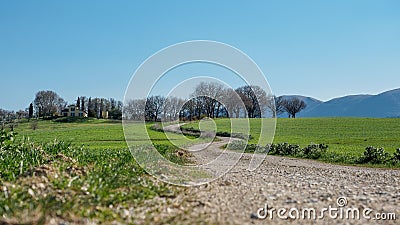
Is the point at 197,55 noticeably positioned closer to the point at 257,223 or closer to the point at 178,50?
the point at 178,50

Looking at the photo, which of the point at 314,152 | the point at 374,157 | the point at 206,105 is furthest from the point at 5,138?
the point at 374,157

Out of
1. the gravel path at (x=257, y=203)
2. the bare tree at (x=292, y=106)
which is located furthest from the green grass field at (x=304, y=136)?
the bare tree at (x=292, y=106)

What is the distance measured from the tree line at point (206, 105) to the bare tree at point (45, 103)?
101 m

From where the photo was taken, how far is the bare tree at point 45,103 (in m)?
114

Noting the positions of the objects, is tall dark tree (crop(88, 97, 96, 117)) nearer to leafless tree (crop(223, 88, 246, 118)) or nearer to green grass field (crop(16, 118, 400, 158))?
green grass field (crop(16, 118, 400, 158))

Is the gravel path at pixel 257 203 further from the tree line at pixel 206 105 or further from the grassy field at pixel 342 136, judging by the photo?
the grassy field at pixel 342 136

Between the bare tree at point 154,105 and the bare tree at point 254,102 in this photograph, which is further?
the bare tree at point 254,102

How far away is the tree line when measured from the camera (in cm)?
1422

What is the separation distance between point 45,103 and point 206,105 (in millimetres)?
103839

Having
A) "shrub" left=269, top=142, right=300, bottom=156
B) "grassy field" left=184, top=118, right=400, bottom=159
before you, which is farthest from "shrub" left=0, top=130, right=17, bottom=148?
"shrub" left=269, top=142, right=300, bottom=156

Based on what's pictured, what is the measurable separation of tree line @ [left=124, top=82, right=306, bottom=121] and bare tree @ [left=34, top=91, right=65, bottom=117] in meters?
101

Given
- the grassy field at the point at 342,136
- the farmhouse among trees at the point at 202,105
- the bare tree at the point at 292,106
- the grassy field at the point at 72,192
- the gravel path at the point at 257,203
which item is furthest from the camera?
the bare tree at the point at 292,106

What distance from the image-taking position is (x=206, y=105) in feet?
72.0

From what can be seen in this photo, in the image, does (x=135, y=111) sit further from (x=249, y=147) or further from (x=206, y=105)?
(x=249, y=147)
